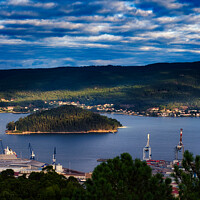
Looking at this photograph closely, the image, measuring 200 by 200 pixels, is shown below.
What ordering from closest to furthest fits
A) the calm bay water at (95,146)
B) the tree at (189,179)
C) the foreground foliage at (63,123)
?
the tree at (189,179), the calm bay water at (95,146), the foreground foliage at (63,123)

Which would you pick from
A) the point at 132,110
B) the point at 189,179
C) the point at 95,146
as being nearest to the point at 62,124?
the point at 95,146

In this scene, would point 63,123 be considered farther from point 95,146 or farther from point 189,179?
point 189,179

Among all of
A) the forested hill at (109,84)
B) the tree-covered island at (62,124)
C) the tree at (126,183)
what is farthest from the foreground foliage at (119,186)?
the forested hill at (109,84)

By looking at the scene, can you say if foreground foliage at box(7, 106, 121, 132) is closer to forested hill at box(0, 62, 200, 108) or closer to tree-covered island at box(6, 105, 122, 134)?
tree-covered island at box(6, 105, 122, 134)

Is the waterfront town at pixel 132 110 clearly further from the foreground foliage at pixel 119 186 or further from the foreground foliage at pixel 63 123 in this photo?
the foreground foliage at pixel 119 186

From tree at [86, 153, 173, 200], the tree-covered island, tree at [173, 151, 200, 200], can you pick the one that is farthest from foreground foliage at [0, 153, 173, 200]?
the tree-covered island

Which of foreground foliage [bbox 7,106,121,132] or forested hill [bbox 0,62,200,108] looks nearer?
foreground foliage [bbox 7,106,121,132]

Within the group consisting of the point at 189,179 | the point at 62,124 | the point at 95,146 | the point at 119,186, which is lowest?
the point at 95,146
